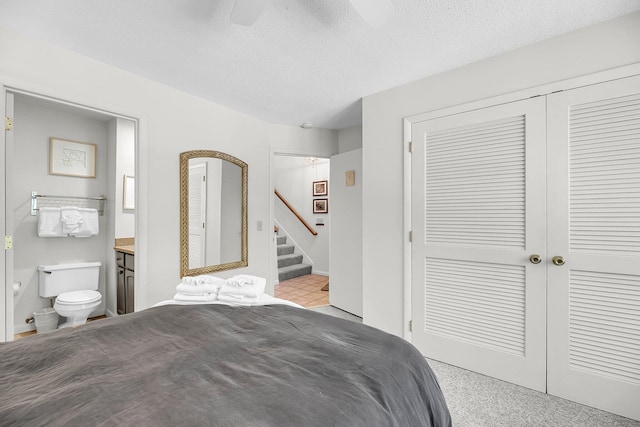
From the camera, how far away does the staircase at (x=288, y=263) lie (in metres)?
5.18

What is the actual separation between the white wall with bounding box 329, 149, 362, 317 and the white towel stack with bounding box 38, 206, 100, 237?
2.82 m

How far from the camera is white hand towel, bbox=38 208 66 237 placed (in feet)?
9.53

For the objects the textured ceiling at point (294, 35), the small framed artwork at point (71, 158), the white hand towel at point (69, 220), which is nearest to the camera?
the textured ceiling at point (294, 35)

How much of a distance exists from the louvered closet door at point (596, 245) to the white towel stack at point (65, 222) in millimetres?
4308

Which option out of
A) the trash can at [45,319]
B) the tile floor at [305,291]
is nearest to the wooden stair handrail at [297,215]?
the tile floor at [305,291]

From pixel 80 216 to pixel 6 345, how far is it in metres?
2.44

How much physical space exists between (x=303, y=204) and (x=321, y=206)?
0.47 metres

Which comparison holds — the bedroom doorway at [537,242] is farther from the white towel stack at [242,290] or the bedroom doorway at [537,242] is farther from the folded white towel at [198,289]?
the folded white towel at [198,289]

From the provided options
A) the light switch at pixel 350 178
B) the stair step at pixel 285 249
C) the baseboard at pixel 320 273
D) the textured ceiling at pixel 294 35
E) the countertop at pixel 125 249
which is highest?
the textured ceiling at pixel 294 35

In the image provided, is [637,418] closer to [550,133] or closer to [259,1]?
[550,133]

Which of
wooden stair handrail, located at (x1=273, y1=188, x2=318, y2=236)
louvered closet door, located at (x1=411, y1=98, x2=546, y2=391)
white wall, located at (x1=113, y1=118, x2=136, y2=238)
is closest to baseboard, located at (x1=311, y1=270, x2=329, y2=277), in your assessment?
wooden stair handrail, located at (x1=273, y1=188, x2=318, y2=236)

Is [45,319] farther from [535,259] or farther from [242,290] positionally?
[535,259]

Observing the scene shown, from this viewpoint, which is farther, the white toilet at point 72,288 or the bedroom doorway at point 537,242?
the white toilet at point 72,288

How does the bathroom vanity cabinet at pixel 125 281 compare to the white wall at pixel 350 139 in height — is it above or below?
below
